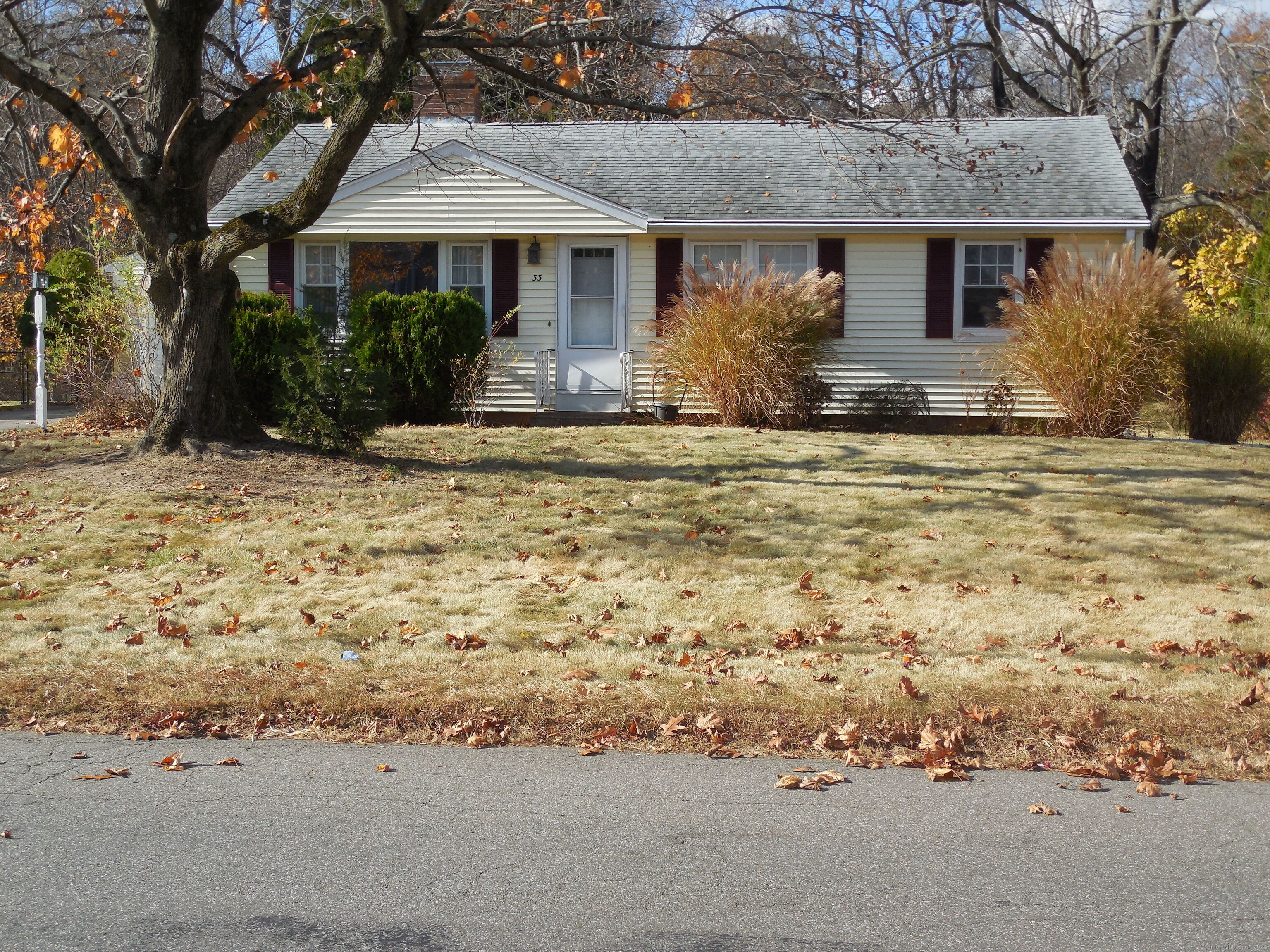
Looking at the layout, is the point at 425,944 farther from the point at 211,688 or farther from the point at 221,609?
the point at 221,609

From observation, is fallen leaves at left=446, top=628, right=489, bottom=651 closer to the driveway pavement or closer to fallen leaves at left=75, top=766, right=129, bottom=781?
fallen leaves at left=75, top=766, right=129, bottom=781

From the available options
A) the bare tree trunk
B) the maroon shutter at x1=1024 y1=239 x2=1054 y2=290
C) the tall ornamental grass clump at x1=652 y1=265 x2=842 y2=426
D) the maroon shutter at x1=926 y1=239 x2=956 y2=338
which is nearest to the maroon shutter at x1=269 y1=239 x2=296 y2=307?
the tall ornamental grass clump at x1=652 y1=265 x2=842 y2=426

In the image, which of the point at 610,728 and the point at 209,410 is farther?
the point at 209,410

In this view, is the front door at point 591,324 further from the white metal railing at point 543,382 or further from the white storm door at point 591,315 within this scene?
the white metal railing at point 543,382

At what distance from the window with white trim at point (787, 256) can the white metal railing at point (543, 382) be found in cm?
341

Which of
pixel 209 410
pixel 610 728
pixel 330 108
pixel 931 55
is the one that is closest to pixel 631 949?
pixel 610 728

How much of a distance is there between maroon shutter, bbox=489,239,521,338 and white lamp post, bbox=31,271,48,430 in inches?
232

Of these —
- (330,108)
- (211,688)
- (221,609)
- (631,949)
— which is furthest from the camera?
(330,108)

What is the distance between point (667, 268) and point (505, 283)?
2.39m

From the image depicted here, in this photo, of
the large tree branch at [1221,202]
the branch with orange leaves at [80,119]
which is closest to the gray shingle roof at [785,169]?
the branch with orange leaves at [80,119]

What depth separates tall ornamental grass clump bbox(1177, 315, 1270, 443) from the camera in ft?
44.9

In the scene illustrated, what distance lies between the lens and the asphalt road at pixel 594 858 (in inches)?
129

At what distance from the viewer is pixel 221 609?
273 inches

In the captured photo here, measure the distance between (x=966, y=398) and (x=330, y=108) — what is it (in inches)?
371
